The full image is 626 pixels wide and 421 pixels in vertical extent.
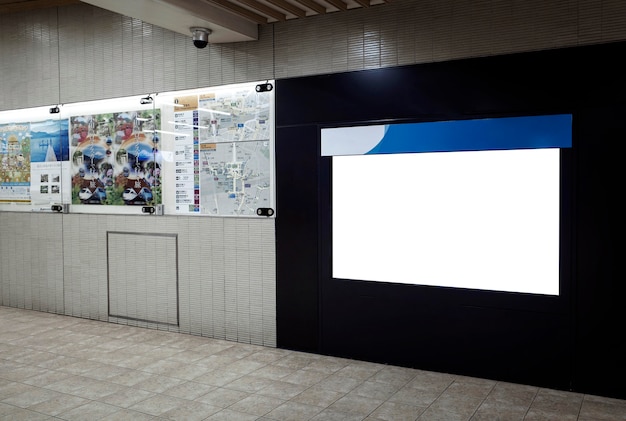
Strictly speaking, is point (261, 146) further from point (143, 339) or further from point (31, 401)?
point (31, 401)

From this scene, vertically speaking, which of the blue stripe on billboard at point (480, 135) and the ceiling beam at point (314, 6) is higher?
the ceiling beam at point (314, 6)

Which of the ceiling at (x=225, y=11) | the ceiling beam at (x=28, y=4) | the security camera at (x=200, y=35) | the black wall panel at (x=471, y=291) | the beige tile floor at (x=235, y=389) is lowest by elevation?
the beige tile floor at (x=235, y=389)

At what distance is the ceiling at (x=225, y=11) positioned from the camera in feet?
17.1

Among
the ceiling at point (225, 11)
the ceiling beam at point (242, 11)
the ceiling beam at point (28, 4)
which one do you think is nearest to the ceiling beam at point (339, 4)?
the ceiling at point (225, 11)

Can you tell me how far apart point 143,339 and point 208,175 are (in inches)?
79.0

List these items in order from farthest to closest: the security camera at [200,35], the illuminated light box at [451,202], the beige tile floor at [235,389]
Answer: the security camera at [200,35]
the illuminated light box at [451,202]
the beige tile floor at [235,389]

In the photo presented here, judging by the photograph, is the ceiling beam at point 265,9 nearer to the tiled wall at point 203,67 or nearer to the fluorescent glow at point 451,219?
the tiled wall at point 203,67

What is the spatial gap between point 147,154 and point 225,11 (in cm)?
221

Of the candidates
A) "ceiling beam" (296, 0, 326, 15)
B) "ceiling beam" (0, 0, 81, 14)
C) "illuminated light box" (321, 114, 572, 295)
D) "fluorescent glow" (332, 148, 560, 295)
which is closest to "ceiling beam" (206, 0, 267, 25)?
→ "ceiling beam" (296, 0, 326, 15)

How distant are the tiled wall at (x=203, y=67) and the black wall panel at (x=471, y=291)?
19 centimetres

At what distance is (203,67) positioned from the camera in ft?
22.1

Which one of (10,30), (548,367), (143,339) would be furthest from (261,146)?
(10,30)

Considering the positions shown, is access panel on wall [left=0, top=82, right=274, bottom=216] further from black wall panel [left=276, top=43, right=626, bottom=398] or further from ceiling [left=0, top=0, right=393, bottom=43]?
ceiling [left=0, top=0, right=393, bottom=43]

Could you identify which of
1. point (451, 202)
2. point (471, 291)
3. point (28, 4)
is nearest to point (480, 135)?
point (451, 202)
